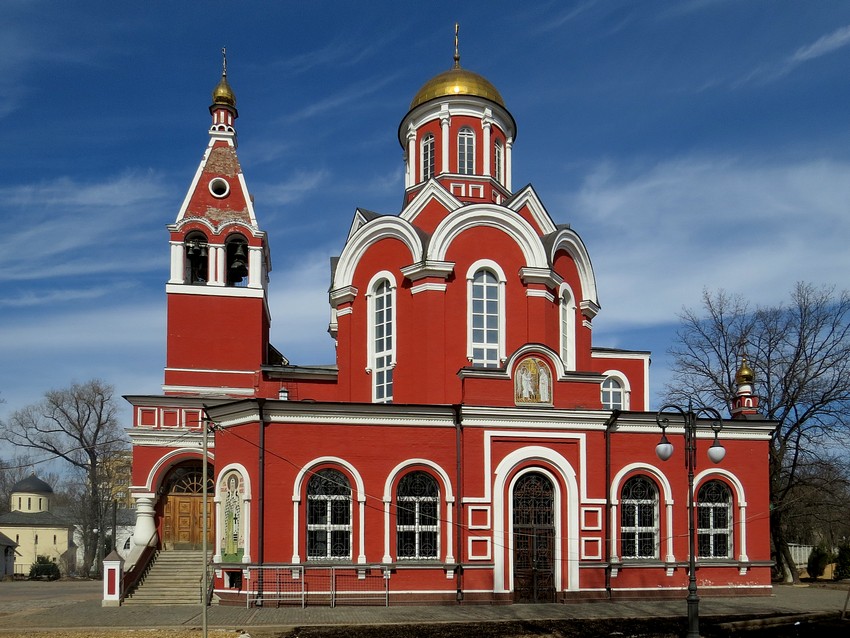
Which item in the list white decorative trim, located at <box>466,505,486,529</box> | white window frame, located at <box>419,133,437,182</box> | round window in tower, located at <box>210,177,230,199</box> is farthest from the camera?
round window in tower, located at <box>210,177,230,199</box>

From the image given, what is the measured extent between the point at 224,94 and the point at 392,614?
1937cm

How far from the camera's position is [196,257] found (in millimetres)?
29719

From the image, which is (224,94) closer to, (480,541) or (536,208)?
(536,208)

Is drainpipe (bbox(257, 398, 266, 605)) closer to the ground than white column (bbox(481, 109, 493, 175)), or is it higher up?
closer to the ground

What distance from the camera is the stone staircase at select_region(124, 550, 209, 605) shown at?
22.3 metres

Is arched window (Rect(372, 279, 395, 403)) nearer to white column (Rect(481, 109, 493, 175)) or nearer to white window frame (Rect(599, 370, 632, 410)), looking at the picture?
white column (Rect(481, 109, 493, 175))

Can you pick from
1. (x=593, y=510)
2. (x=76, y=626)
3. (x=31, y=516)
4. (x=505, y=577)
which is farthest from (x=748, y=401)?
(x=31, y=516)

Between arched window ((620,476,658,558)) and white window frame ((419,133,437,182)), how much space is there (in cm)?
1190

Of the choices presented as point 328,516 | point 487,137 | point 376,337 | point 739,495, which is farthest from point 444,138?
point 739,495

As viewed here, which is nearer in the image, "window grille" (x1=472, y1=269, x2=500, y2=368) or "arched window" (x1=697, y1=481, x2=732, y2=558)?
"arched window" (x1=697, y1=481, x2=732, y2=558)

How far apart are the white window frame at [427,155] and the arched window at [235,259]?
6368 mm

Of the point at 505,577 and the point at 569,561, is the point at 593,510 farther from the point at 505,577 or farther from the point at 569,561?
the point at 505,577

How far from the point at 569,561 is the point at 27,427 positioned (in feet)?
119

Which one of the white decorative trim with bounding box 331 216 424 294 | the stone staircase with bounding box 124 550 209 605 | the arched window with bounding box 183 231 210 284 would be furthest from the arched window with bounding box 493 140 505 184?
the stone staircase with bounding box 124 550 209 605
